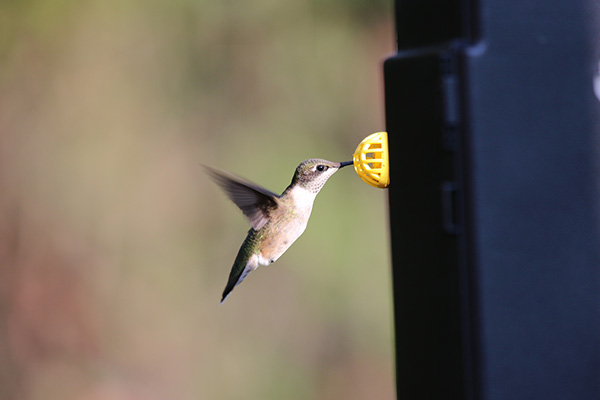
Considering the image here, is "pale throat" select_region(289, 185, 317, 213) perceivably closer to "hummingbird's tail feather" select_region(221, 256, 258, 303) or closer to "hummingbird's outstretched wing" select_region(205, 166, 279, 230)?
"hummingbird's outstretched wing" select_region(205, 166, 279, 230)

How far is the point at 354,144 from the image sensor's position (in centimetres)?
361

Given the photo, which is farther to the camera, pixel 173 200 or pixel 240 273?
pixel 173 200

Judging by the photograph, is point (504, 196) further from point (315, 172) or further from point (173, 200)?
point (173, 200)

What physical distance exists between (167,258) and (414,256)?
2912 millimetres

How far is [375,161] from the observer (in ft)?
2.65

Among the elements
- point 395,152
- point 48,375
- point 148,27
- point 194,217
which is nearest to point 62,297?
point 48,375

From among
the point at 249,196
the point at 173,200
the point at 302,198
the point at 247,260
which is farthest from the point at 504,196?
the point at 173,200

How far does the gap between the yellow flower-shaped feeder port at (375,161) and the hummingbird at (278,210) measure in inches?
21.4

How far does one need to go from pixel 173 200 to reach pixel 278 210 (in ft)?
6.60

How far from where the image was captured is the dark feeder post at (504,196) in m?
0.61

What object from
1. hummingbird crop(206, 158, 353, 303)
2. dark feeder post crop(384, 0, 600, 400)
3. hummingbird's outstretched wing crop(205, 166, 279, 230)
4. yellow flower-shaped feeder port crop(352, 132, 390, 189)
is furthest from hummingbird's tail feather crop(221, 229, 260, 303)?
dark feeder post crop(384, 0, 600, 400)

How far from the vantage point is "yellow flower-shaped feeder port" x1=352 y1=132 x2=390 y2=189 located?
796 mm

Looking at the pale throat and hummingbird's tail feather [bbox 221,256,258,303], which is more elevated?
the pale throat

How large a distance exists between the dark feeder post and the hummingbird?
73cm
